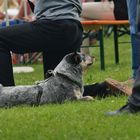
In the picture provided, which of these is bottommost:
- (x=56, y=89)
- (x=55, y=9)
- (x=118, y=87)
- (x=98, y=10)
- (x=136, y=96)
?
(x=118, y=87)

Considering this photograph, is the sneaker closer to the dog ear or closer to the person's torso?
the dog ear

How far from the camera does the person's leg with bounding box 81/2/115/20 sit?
11059 mm

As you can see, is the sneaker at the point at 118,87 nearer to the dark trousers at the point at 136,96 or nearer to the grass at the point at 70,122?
the grass at the point at 70,122

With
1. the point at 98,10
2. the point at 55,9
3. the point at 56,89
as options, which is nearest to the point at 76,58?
the point at 56,89

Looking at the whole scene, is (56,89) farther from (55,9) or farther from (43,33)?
(55,9)

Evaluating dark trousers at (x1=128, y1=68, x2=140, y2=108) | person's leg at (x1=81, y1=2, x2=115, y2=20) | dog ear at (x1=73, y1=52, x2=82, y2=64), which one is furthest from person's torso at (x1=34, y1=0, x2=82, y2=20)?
person's leg at (x1=81, y1=2, x2=115, y2=20)

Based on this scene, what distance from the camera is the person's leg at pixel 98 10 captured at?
1106cm

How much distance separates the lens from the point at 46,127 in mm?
5027

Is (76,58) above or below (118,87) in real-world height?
above

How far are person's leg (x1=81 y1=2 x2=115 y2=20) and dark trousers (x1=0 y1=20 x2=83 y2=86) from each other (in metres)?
4.09

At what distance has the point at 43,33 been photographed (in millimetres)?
6887

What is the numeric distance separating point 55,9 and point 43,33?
31 cm

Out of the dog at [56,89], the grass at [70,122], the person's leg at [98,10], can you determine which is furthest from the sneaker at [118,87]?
the person's leg at [98,10]

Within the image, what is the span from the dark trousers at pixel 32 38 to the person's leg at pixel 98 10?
4.09 metres
